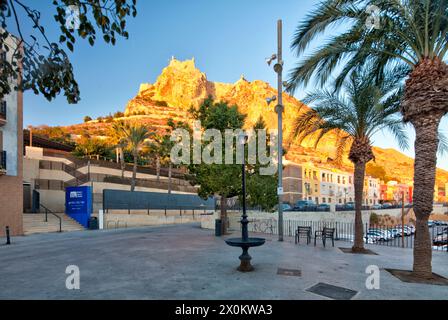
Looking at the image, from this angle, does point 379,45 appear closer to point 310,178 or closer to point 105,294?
point 105,294

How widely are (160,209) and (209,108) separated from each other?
18.6 metres

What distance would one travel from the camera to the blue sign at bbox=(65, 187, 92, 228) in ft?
77.7

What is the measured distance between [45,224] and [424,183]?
24.4m

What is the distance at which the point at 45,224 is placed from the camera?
22000 millimetres

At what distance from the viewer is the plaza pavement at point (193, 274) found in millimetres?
6211

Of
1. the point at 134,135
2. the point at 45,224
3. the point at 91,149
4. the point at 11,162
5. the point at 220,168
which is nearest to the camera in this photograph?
the point at 220,168

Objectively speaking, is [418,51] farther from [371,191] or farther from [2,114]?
[371,191]

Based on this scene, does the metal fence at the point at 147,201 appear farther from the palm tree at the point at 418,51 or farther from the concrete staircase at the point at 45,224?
the palm tree at the point at 418,51

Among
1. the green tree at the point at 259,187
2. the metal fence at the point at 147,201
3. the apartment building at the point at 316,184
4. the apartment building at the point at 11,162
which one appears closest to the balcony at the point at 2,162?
the apartment building at the point at 11,162

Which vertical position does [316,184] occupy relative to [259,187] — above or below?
below

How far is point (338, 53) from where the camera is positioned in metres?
9.62

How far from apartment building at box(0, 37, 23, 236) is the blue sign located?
5338mm

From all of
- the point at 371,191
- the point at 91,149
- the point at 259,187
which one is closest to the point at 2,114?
the point at 259,187
